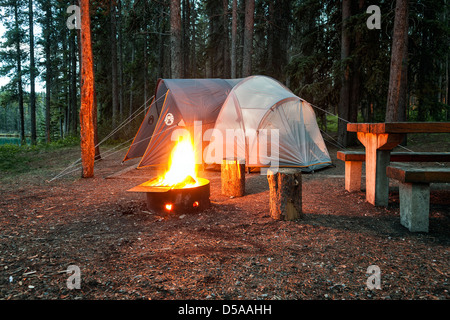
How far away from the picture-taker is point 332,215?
4484 mm

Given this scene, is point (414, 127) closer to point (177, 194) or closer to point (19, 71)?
point (177, 194)

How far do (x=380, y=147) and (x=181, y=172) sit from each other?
3.30m

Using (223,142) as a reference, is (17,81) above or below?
above

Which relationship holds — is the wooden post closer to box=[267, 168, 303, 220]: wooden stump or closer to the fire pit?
box=[267, 168, 303, 220]: wooden stump

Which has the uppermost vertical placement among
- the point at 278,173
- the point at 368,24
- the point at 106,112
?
the point at 368,24

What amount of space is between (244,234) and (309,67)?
457 inches

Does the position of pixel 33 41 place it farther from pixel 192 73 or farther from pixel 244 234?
pixel 244 234

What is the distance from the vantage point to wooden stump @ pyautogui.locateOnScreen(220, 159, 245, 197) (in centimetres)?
575

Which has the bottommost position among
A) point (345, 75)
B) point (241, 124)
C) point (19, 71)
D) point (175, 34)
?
point (241, 124)

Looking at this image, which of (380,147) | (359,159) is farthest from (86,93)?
(380,147)

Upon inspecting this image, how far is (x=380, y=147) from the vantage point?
4.70 m

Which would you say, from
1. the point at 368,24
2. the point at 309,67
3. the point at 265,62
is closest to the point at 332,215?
the point at 368,24

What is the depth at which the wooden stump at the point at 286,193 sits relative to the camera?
4141mm

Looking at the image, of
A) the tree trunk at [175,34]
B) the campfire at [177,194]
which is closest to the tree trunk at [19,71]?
the tree trunk at [175,34]
